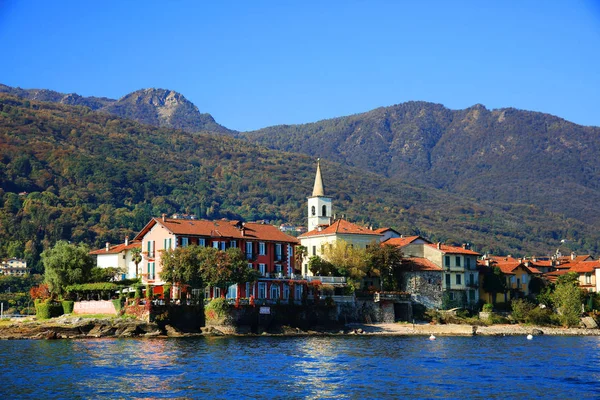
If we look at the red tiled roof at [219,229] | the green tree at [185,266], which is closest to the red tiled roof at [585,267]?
the red tiled roof at [219,229]

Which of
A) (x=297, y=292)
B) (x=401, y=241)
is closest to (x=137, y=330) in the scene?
(x=297, y=292)

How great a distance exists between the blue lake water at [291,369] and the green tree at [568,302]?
25.7m

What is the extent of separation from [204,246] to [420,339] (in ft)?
73.9

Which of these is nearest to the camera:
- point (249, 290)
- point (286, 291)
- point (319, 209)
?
point (249, 290)

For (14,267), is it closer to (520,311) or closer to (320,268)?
(320,268)

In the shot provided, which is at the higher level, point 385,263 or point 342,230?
point 342,230

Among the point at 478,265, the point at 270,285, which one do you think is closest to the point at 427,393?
the point at 270,285

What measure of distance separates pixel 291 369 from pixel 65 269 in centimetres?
4437

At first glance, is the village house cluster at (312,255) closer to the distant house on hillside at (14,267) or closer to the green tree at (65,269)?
the green tree at (65,269)

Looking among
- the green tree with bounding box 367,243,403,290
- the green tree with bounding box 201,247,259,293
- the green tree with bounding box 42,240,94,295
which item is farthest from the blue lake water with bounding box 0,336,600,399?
the green tree with bounding box 367,243,403,290

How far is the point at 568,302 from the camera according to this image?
339 feet

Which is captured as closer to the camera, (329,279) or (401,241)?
(329,279)

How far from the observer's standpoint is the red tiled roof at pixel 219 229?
299ft

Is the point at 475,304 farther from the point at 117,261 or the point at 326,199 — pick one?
the point at 117,261
